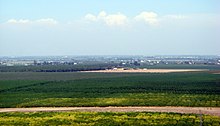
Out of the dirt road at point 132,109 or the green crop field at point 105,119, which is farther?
the dirt road at point 132,109

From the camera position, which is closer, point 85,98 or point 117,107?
point 117,107

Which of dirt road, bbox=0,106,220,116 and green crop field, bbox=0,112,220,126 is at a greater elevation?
green crop field, bbox=0,112,220,126

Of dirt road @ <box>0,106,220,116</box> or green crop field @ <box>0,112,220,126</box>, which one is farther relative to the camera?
dirt road @ <box>0,106,220,116</box>

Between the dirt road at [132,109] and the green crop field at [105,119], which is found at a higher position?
the green crop field at [105,119]

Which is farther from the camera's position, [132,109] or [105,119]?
[132,109]

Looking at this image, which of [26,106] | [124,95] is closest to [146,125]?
[26,106]

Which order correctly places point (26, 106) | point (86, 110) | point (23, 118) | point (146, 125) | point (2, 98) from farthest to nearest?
point (2, 98) < point (26, 106) < point (86, 110) < point (23, 118) < point (146, 125)

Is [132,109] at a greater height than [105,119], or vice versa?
[105,119]

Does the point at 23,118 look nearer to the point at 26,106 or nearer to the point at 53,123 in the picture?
the point at 53,123
